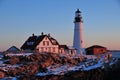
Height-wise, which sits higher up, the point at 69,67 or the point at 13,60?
the point at 13,60

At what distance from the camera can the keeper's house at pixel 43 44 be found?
46.1 meters

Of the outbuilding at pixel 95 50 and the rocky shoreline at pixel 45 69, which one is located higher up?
the outbuilding at pixel 95 50

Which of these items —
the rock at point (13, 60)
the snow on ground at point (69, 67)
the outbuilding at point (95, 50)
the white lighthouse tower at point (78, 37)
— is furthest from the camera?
the outbuilding at point (95, 50)

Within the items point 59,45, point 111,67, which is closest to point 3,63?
point 111,67

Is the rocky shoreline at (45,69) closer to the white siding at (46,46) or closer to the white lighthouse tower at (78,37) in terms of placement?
the white siding at (46,46)

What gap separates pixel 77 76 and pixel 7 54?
10.6m

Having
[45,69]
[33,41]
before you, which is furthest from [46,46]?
[45,69]

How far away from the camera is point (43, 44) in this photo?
46375 millimetres

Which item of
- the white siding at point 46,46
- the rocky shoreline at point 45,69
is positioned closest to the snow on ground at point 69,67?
the rocky shoreline at point 45,69

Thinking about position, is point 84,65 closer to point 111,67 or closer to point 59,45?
point 111,67

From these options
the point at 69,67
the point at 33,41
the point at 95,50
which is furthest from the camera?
the point at 95,50

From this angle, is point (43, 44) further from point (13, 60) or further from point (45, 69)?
point (45, 69)

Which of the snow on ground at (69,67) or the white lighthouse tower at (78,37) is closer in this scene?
the snow on ground at (69,67)

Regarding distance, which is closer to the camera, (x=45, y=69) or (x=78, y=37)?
(x=45, y=69)
